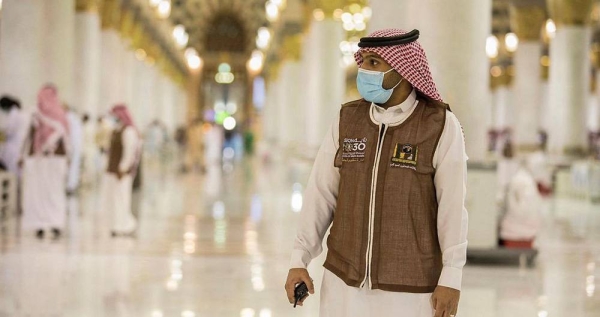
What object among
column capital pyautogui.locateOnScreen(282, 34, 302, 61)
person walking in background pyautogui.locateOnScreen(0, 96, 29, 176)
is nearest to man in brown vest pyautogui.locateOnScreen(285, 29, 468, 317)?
person walking in background pyautogui.locateOnScreen(0, 96, 29, 176)

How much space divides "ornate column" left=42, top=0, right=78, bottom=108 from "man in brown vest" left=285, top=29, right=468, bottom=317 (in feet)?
43.5

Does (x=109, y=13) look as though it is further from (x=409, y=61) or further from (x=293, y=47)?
(x=409, y=61)

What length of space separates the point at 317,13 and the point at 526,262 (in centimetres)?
1140

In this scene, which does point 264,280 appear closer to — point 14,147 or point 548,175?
point 14,147

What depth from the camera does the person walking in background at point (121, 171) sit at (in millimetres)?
10305

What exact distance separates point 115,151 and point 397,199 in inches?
306

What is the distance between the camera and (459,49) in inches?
326

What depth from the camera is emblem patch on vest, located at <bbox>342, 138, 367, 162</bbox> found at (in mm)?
3059

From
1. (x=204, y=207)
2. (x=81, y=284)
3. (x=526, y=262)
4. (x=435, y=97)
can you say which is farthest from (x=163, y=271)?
(x=204, y=207)

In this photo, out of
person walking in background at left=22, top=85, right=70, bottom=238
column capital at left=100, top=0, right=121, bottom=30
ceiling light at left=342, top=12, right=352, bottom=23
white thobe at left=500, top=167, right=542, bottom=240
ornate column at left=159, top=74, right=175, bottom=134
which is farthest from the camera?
ornate column at left=159, top=74, right=175, bottom=134

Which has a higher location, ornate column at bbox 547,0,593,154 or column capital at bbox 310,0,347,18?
column capital at bbox 310,0,347,18

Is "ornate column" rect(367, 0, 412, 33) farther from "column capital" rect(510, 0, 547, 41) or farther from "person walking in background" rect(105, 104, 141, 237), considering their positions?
"column capital" rect(510, 0, 547, 41)

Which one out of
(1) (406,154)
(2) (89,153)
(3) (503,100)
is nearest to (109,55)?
(2) (89,153)

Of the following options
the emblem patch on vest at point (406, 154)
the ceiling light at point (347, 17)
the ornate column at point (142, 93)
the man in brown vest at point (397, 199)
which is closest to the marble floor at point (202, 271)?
the man in brown vest at point (397, 199)
